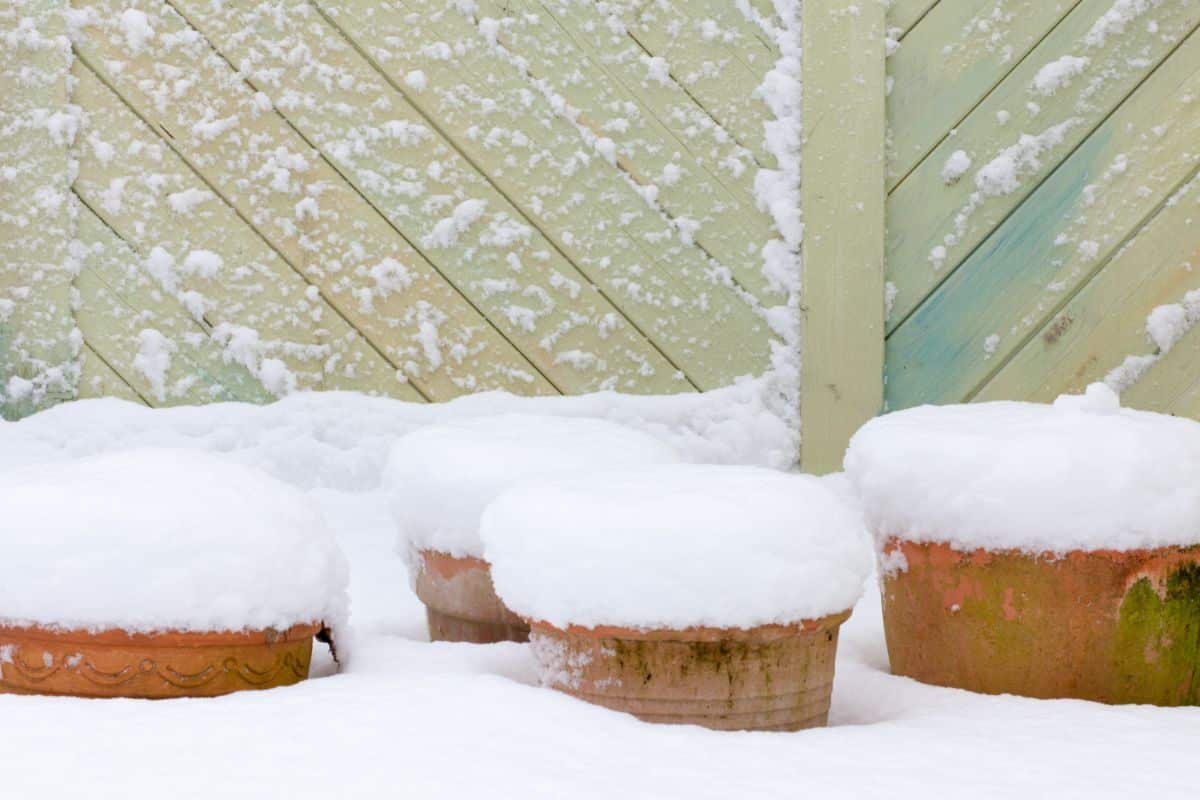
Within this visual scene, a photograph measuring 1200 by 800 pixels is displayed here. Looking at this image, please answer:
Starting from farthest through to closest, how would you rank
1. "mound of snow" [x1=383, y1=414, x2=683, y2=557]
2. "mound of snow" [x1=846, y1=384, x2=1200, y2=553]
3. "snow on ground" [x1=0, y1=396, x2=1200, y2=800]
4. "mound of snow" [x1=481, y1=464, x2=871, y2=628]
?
"mound of snow" [x1=383, y1=414, x2=683, y2=557] → "mound of snow" [x1=846, y1=384, x2=1200, y2=553] → "mound of snow" [x1=481, y1=464, x2=871, y2=628] → "snow on ground" [x1=0, y1=396, x2=1200, y2=800]

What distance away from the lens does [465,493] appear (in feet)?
5.74

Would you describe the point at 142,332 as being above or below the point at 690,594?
above

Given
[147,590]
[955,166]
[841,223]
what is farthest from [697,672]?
[955,166]

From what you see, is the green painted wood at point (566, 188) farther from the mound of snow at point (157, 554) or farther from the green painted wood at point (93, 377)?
the mound of snow at point (157, 554)

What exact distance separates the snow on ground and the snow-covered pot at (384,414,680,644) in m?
0.10

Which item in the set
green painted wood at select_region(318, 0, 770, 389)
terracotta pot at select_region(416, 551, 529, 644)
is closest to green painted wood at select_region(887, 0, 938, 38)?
green painted wood at select_region(318, 0, 770, 389)

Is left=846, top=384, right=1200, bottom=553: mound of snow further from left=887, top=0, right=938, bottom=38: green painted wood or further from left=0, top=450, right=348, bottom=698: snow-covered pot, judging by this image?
left=887, top=0, right=938, bottom=38: green painted wood

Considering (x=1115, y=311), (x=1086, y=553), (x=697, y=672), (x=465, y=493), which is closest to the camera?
(x=697, y=672)

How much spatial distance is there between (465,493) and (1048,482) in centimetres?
76

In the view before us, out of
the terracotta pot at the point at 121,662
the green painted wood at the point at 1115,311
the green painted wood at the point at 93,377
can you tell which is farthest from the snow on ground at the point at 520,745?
the green painted wood at the point at 93,377

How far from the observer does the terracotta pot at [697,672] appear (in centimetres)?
140

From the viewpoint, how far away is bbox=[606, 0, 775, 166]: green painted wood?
2.56 metres

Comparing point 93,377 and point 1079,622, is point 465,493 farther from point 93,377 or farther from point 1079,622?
point 93,377

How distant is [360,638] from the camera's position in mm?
1773
